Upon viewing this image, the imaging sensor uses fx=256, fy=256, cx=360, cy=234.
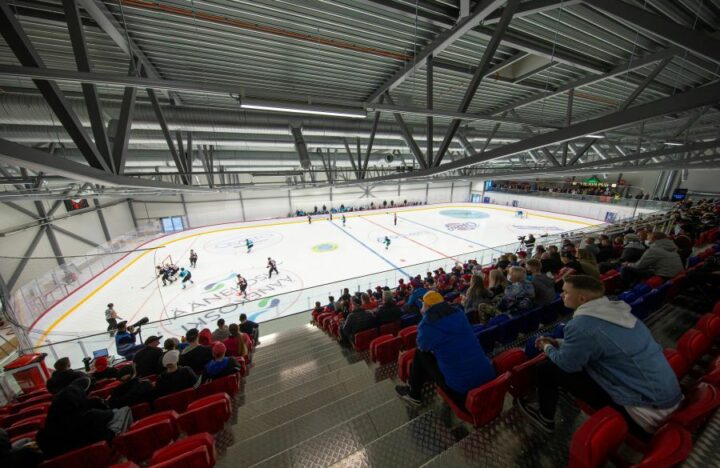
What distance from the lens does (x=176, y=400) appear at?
2.94 m

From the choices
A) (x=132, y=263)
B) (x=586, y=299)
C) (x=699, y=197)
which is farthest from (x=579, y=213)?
(x=132, y=263)

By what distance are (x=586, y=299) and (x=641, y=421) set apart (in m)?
0.70

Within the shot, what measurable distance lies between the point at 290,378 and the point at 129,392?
1.81m

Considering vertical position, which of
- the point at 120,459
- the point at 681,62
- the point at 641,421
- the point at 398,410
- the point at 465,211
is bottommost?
the point at 465,211

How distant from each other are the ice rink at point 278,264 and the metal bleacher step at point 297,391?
379 cm

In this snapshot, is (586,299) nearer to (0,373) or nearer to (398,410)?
(398,410)

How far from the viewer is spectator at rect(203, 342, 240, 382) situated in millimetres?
3295

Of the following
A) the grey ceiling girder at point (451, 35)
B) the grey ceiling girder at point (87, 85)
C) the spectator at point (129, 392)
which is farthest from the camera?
the spectator at point (129, 392)

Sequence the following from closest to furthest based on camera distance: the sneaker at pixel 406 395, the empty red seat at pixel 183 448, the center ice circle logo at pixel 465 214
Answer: the empty red seat at pixel 183 448 → the sneaker at pixel 406 395 → the center ice circle logo at pixel 465 214

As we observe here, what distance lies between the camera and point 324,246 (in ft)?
55.6

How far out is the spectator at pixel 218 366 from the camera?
3295mm

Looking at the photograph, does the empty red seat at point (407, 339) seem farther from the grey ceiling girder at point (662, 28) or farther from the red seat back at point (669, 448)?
the grey ceiling girder at point (662, 28)

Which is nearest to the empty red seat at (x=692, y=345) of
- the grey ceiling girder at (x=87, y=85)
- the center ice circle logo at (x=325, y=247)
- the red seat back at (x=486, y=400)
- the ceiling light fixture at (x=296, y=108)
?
the red seat back at (x=486, y=400)

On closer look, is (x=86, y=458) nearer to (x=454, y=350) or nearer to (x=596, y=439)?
(x=454, y=350)
